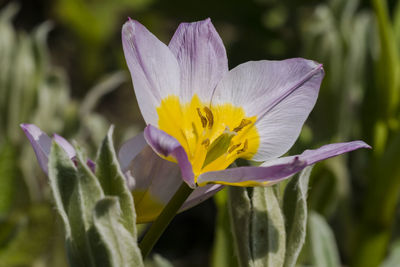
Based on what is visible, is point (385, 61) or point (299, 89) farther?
point (385, 61)

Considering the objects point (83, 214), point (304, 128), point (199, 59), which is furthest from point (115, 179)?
point (304, 128)

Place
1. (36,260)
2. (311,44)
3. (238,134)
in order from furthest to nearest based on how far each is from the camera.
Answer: (311,44) → (36,260) → (238,134)

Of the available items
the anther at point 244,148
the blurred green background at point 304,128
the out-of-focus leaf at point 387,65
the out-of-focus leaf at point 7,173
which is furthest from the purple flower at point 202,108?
the out-of-focus leaf at point 387,65

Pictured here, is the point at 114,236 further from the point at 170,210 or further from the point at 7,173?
the point at 7,173

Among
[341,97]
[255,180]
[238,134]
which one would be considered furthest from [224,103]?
[341,97]

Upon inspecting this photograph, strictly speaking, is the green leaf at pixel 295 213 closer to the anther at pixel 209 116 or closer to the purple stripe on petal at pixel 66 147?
the anther at pixel 209 116

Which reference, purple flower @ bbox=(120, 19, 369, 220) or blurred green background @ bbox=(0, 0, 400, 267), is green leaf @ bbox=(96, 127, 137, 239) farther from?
blurred green background @ bbox=(0, 0, 400, 267)

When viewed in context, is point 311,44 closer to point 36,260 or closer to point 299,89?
point 36,260
